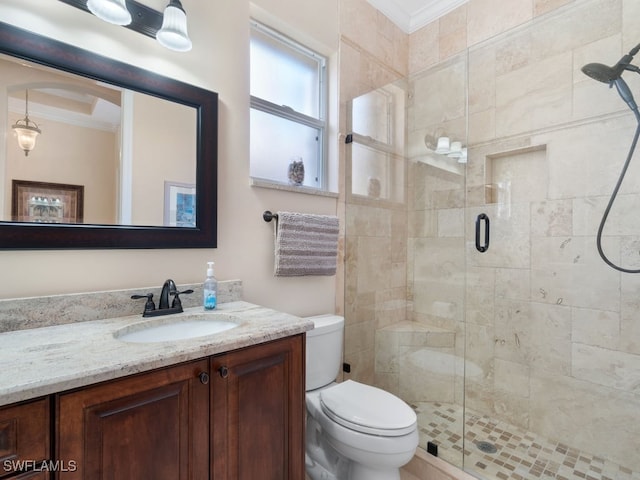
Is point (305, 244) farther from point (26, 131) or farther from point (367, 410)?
point (26, 131)

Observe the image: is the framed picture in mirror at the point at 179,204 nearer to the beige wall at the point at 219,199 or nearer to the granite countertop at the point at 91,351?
the beige wall at the point at 219,199

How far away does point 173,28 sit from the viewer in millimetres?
1229

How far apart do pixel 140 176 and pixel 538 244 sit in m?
2.22

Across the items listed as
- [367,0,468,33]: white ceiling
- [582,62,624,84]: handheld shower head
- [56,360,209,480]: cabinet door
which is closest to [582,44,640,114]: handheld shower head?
[582,62,624,84]: handheld shower head

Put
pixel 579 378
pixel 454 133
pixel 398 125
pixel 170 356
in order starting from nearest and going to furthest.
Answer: pixel 170 356 → pixel 579 378 → pixel 454 133 → pixel 398 125

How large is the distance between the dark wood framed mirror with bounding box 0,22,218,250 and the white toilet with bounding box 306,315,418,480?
0.79 meters

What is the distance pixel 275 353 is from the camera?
3.39 ft

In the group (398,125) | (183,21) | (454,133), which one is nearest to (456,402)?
(454,133)

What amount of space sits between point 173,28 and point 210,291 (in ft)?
3.49

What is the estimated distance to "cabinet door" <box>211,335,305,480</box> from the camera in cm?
90

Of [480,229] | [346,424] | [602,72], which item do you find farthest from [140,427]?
[602,72]

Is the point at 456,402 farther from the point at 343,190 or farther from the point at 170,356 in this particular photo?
the point at 170,356

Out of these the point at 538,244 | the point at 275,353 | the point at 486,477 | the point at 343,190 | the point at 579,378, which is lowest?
the point at 486,477

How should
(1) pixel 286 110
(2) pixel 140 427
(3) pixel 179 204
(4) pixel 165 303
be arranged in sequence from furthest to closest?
1. (1) pixel 286 110
2. (3) pixel 179 204
3. (4) pixel 165 303
4. (2) pixel 140 427
